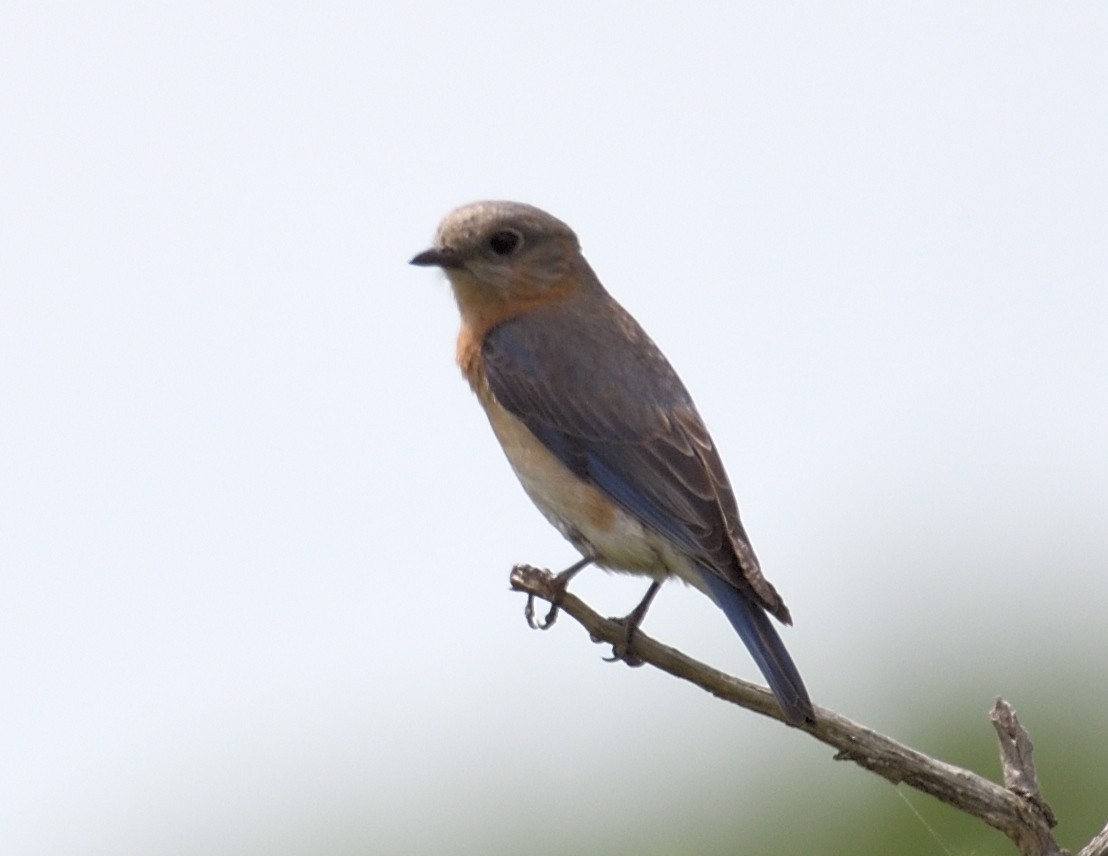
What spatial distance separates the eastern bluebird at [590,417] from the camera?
7.18 meters

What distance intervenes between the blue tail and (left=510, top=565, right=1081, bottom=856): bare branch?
Result: 0.05 metres

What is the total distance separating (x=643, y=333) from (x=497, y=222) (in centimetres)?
72

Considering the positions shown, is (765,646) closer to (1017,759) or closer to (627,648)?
(627,648)

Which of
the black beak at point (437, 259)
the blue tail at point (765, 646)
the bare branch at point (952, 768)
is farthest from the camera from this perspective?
the black beak at point (437, 259)

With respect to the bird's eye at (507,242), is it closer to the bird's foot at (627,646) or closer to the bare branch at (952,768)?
the bird's foot at (627,646)

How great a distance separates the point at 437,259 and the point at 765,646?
2.40 metres

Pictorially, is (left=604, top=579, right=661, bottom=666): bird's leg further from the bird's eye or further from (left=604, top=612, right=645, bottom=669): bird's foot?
the bird's eye

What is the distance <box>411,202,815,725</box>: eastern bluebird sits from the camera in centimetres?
718

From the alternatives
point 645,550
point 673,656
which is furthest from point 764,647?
point 645,550

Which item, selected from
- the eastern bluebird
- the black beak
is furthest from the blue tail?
the black beak

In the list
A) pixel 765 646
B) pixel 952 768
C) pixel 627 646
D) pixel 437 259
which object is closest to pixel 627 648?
pixel 627 646

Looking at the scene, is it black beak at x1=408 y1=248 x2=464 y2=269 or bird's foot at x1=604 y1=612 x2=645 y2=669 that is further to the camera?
black beak at x1=408 y1=248 x2=464 y2=269

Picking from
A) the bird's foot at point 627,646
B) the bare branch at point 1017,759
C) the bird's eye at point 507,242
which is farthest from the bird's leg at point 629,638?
the bird's eye at point 507,242

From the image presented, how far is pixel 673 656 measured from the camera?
657cm
